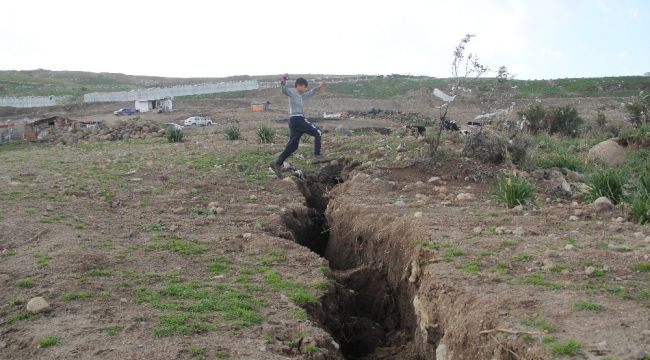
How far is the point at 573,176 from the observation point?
10.4 meters

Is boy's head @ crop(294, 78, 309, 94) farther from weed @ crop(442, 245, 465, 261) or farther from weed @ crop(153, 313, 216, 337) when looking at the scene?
weed @ crop(153, 313, 216, 337)

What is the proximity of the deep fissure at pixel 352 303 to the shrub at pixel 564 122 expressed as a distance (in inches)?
580

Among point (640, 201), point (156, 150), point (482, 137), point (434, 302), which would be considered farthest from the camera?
point (156, 150)

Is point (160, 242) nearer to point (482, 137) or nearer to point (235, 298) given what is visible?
point (235, 298)

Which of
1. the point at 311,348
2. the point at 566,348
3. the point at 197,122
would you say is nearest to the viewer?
the point at 566,348

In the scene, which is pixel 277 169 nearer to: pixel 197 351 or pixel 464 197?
pixel 464 197

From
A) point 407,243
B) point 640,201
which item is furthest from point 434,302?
point 640,201

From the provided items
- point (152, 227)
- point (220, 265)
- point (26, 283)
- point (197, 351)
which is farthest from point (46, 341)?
point (152, 227)

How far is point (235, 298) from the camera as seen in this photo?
5.60 metres

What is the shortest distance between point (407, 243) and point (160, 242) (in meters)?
2.80

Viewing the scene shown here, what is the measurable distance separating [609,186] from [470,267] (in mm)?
3548

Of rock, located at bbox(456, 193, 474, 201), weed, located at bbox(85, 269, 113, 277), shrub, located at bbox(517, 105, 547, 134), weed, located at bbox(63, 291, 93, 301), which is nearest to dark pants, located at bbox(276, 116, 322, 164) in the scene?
rock, located at bbox(456, 193, 474, 201)

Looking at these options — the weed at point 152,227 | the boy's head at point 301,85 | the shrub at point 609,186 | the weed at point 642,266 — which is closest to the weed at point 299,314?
the weed at point 642,266

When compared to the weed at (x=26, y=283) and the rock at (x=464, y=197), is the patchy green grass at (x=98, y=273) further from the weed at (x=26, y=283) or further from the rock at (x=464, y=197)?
the rock at (x=464, y=197)
